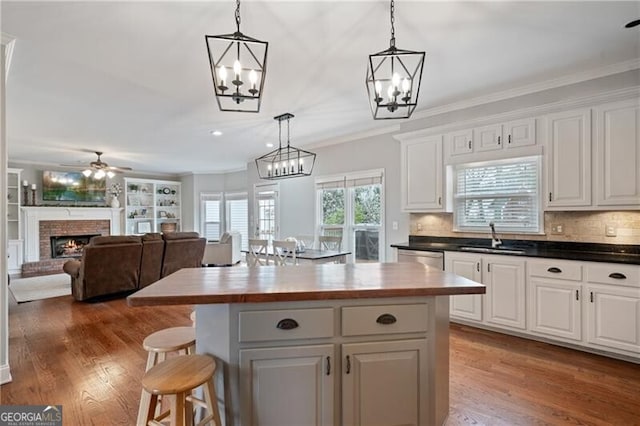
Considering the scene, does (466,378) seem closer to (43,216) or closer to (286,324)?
(286,324)

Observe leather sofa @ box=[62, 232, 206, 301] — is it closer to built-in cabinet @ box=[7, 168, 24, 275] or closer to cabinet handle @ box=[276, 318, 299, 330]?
built-in cabinet @ box=[7, 168, 24, 275]

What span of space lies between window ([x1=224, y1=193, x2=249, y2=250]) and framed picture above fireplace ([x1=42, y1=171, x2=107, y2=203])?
3.32 m

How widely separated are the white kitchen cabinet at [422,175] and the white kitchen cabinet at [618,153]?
1518mm

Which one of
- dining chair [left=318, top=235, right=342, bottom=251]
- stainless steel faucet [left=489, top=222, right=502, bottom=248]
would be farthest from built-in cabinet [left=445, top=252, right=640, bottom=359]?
dining chair [left=318, top=235, right=342, bottom=251]

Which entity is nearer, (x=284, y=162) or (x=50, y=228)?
(x=284, y=162)

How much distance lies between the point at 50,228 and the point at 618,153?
10.5 metres

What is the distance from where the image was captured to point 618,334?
2760 mm

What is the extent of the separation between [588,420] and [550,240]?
1.97m

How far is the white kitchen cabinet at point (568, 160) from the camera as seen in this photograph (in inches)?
122

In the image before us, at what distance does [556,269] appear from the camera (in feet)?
10.0

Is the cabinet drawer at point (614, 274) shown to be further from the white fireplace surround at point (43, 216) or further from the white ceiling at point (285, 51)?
the white fireplace surround at point (43, 216)

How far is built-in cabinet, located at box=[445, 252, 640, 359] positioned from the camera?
273 centimetres

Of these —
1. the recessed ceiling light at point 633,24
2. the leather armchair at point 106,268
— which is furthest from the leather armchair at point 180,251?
the recessed ceiling light at point 633,24

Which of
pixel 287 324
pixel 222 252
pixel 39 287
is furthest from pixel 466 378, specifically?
pixel 39 287
